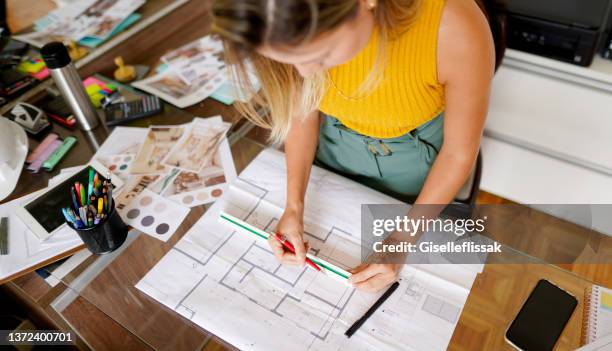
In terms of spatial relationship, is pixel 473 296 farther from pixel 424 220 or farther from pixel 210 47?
pixel 210 47

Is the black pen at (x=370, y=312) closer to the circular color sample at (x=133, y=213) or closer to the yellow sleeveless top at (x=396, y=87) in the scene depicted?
the yellow sleeveless top at (x=396, y=87)

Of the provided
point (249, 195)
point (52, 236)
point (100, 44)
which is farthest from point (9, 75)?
point (249, 195)

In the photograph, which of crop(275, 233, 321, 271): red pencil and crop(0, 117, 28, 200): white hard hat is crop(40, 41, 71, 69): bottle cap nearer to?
crop(0, 117, 28, 200): white hard hat

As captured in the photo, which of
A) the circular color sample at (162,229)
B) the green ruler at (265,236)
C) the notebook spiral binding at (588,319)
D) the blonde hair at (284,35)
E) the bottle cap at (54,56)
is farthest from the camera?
the bottle cap at (54,56)

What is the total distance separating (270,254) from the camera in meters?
0.85

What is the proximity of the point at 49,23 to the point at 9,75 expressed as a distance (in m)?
0.31

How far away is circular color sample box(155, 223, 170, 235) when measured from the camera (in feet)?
2.98

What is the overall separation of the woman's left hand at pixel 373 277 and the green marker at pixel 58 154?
0.77 m

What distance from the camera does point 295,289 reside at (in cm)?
79

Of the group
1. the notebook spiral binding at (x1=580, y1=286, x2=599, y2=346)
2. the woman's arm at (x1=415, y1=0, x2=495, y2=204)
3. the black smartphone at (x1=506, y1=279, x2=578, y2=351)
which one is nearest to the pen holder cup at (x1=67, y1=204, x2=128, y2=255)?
the woman's arm at (x1=415, y1=0, x2=495, y2=204)

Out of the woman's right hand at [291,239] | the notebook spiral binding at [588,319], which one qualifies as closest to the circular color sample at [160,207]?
the woman's right hand at [291,239]

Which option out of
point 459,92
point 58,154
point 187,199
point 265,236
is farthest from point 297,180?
point 58,154

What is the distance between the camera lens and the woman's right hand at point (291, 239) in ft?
2.66

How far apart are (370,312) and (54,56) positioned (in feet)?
2.89
